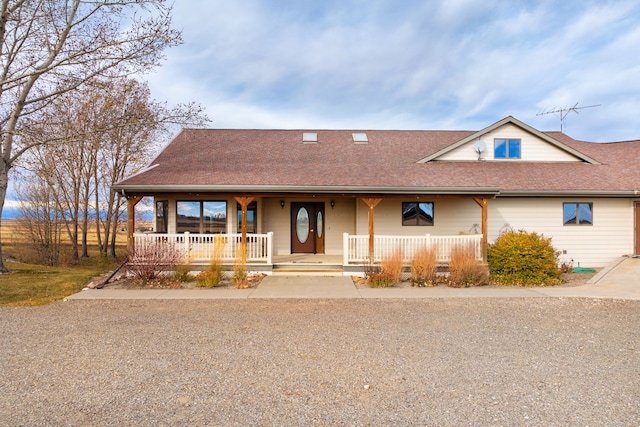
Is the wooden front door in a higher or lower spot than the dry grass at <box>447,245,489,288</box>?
higher

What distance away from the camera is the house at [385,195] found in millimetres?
11678

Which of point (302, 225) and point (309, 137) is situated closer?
point (302, 225)

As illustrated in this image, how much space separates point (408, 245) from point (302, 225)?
4625 millimetres

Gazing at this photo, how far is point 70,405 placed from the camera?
3.71 meters

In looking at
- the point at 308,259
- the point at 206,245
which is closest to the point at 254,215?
the point at 206,245

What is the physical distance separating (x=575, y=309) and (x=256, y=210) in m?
9.86

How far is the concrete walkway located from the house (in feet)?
5.52

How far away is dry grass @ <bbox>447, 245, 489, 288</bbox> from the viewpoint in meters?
10.5

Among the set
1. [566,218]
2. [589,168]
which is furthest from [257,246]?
[589,168]

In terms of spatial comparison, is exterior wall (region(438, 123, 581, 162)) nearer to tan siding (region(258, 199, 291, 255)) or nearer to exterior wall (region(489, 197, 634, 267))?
exterior wall (region(489, 197, 634, 267))

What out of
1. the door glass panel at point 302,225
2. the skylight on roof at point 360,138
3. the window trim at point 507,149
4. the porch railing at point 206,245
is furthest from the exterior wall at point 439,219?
the skylight on roof at point 360,138

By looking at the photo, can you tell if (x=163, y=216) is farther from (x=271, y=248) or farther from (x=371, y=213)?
(x=371, y=213)

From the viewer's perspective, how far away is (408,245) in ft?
38.4

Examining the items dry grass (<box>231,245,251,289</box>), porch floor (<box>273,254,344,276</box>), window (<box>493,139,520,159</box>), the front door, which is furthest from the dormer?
dry grass (<box>231,245,251,289</box>)
